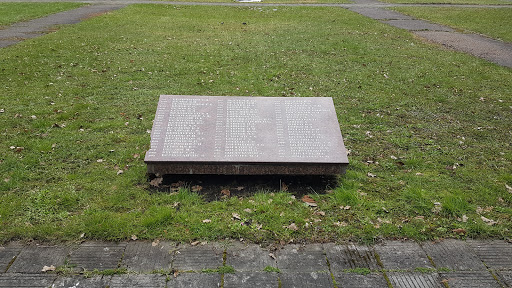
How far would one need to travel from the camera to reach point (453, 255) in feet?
12.4

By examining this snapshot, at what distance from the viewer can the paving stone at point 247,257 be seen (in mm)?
3596

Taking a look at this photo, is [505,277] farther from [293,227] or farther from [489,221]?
[293,227]

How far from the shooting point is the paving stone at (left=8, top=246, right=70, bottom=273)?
3.50 meters

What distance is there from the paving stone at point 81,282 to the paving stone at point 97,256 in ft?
0.41

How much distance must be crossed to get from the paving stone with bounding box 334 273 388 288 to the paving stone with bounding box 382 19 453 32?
1462 cm

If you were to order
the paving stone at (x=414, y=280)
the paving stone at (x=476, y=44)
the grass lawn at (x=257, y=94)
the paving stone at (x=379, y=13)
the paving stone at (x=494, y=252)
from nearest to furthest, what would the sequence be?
the paving stone at (x=414, y=280), the paving stone at (x=494, y=252), the grass lawn at (x=257, y=94), the paving stone at (x=476, y=44), the paving stone at (x=379, y=13)

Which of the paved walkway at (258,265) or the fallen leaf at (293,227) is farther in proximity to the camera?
the fallen leaf at (293,227)

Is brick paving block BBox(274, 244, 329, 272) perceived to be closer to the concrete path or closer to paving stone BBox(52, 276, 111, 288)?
paving stone BBox(52, 276, 111, 288)

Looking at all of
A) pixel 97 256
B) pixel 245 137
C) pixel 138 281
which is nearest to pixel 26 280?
pixel 97 256

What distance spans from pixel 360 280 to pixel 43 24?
16.5 m

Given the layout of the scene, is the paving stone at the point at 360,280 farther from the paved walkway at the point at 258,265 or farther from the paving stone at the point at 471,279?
the paving stone at the point at 471,279

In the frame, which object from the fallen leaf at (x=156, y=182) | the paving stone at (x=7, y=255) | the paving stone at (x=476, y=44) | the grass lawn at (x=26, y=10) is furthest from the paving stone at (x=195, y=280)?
the grass lawn at (x=26, y=10)

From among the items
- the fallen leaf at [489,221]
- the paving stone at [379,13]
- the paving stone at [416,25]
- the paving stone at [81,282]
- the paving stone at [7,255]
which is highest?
the paving stone at [379,13]

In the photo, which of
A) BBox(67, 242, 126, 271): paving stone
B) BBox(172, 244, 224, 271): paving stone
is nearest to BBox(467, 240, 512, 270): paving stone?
BBox(172, 244, 224, 271): paving stone
